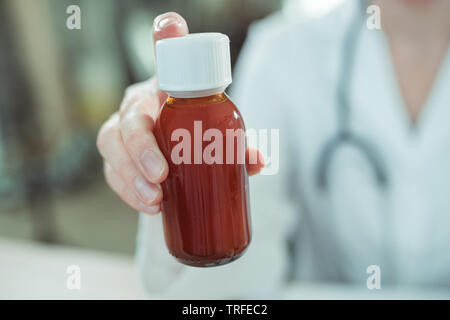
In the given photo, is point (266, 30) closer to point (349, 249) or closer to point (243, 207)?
point (349, 249)

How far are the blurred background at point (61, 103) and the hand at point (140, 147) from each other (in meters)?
1.19

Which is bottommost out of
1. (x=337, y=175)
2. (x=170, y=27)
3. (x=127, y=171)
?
(x=337, y=175)

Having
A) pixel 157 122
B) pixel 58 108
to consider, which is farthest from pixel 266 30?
pixel 58 108

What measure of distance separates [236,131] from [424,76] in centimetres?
59

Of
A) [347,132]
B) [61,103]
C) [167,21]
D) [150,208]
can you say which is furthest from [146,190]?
[61,103]

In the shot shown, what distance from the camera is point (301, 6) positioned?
3.85ft

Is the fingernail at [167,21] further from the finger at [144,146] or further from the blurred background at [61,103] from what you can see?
the blurred background at [61,103]

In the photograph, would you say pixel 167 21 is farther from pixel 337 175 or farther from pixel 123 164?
pixel 337 175

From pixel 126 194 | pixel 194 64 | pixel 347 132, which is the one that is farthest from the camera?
pixel 347 132

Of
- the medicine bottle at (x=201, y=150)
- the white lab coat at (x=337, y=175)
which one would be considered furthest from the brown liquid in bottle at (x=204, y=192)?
the white lab coat at (x=337, y=175)

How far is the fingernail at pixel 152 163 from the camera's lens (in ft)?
1.03

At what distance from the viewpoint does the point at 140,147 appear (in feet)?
1.07

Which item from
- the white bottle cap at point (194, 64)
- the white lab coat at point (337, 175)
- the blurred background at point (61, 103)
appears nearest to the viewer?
the white bottle cap at point (194, 64)

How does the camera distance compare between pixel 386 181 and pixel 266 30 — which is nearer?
pixel 386 181
